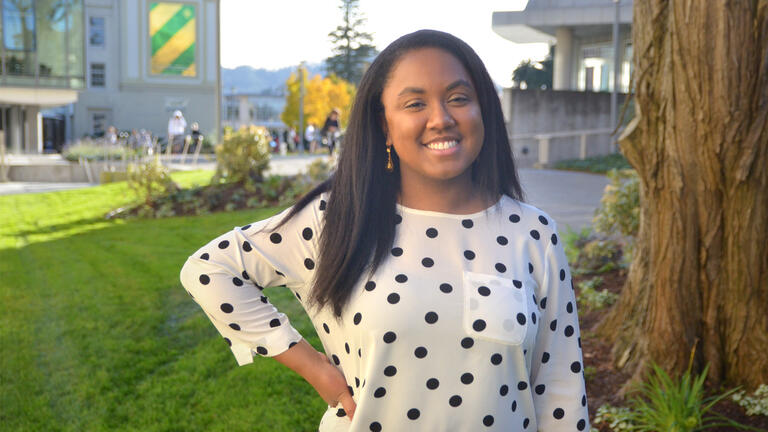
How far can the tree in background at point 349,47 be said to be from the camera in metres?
79.4

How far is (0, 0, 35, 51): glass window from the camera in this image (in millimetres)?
42688

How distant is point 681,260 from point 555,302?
201cm

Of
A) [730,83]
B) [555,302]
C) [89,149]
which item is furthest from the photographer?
[89,149]

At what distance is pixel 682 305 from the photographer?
411 cm

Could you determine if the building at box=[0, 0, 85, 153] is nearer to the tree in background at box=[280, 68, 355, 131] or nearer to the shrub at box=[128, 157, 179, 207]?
the tree in background at box=[280, 68, 355, 131]

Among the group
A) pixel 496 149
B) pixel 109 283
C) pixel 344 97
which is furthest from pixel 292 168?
pixel 344 97

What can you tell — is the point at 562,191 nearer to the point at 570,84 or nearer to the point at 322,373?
the point at 322,373

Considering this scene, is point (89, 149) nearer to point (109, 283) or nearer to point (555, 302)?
point (109, 283)

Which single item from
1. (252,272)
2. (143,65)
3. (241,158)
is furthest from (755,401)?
(143,65)

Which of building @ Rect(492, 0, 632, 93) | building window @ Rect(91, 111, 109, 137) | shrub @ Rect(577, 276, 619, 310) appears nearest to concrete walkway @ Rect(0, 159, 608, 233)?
shrub @ Rect(577, 276, 619, 310)

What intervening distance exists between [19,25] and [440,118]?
4625 cm

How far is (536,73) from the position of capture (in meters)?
49.7

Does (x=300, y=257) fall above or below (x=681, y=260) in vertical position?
above

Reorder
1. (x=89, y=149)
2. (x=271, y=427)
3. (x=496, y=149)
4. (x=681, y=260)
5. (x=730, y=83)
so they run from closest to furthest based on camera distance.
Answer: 1. (x=496, y=149)
2. (x=730, y=83)
3. (x=681, y=260)
4. (x=271, y=427)
5. (x=89, y=149)
